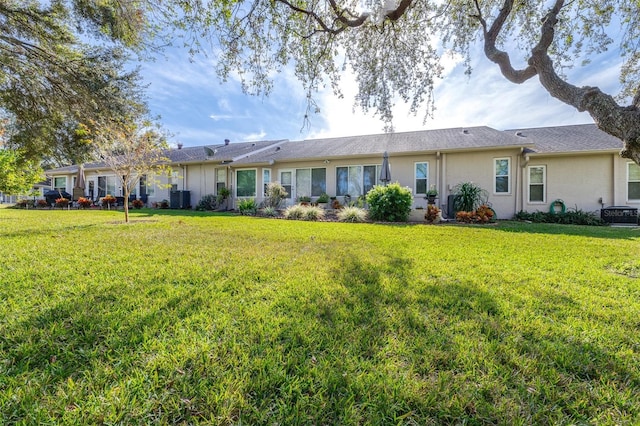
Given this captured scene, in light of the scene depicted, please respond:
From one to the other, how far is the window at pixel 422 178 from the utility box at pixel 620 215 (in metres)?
6.70

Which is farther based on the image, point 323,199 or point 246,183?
point 246,183

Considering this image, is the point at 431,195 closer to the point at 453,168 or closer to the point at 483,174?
the point at 453,168

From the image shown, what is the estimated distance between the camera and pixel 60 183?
2191cm

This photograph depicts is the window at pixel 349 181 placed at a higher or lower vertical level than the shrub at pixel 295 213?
higher

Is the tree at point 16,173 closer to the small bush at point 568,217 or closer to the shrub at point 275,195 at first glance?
the shrub at point 275,195

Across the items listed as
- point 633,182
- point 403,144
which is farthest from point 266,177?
point 633,182

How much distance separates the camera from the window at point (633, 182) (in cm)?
1050

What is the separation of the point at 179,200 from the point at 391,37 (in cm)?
1499

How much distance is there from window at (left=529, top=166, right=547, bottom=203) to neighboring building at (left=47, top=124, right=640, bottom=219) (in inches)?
1.3

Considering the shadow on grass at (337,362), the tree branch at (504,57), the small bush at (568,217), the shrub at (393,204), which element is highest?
the tree branch at (504,57)

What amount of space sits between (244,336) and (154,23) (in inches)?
275

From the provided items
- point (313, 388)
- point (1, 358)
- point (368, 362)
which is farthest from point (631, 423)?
point (1, 358)

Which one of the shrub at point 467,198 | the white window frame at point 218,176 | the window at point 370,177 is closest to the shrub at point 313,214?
the window at point 370,177

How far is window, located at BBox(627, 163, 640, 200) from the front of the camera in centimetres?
1050
